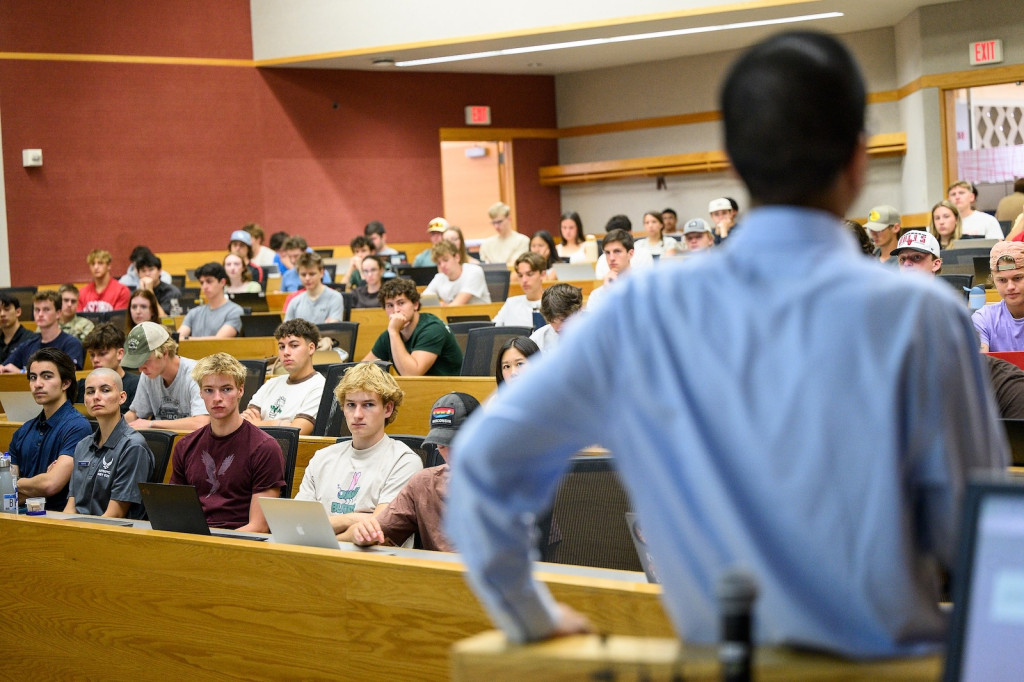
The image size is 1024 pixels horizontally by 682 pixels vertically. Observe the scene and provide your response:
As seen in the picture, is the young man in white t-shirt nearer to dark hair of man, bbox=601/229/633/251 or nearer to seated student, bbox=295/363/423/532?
dark hair of man, bbox=601/229/633/251

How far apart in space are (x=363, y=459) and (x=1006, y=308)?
Result: 9.72ft

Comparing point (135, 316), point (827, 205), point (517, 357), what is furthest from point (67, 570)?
point (135, 316)

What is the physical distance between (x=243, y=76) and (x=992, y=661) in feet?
44.0

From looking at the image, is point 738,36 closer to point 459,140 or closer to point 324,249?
point 459,140

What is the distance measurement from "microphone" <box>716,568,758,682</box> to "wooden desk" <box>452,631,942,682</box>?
0.03 m

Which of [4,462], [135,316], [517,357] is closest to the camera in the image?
[4,462]

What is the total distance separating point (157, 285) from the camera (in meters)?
10.2

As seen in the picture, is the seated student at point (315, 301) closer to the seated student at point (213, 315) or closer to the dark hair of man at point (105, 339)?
the seated student at point (213, 315)

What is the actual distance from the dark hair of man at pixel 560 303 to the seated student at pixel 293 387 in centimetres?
115

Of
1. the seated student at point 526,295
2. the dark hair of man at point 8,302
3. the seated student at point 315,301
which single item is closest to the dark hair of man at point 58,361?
the seated student at point 526,295

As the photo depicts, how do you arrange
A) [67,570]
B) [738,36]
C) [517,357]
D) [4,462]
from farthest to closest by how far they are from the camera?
[738,36], [517,357], [4,462], [67,570]

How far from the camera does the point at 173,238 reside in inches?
521

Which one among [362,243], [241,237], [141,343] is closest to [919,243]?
[141,343]

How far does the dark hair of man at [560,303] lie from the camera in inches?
222
